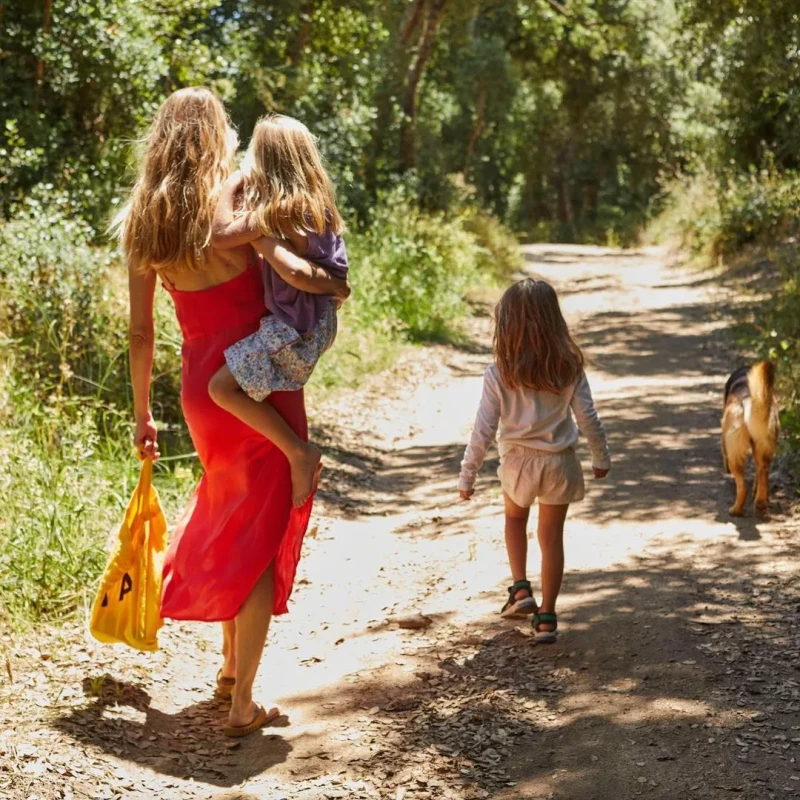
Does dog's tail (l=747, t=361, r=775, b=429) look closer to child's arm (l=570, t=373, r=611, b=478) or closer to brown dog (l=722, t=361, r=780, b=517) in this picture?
brown dog (l=722, t=361, r=780, b=517)

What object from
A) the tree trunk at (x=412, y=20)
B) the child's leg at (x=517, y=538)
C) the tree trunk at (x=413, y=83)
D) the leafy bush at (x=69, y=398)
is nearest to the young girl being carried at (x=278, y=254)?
the child's leg at (x=517, y=538)

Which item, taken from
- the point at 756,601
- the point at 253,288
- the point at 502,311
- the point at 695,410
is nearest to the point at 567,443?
the point at 502,311

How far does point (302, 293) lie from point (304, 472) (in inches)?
27.0

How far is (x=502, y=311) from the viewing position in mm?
4867

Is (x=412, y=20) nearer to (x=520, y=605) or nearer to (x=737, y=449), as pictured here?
(x=737, y=449)

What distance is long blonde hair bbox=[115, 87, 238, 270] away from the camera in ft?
12.8

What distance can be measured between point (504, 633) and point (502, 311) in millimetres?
1572

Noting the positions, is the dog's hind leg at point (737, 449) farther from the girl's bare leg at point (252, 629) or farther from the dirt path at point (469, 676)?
the girl's bare leg at point (252, 629)

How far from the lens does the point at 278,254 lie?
3836 mm

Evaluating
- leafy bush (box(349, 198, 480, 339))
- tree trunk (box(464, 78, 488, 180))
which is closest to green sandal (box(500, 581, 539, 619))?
leafy bush (box(349, 198, 480, 339))

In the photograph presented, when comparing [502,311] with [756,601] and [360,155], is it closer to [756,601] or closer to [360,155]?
[756,601]

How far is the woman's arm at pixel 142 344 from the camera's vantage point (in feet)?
13.4

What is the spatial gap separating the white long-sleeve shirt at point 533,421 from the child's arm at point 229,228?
4.75ft

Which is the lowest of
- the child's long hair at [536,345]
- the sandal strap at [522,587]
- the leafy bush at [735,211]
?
the sandal strap at [522,587]
